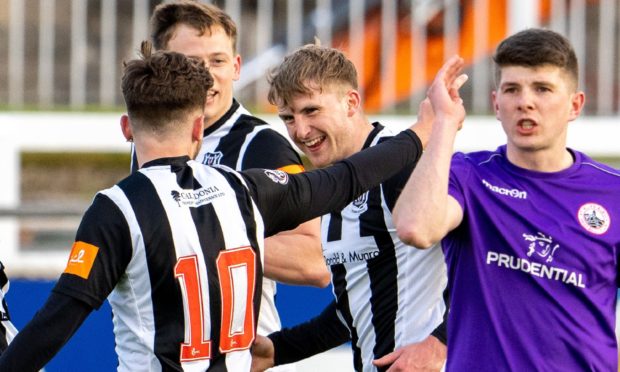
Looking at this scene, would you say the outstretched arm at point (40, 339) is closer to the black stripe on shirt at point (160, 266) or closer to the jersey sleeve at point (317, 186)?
the black stripe on shirt at point (160, 266)

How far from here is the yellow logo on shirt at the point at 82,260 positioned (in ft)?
11.0

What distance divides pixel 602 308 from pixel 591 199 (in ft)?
1.10

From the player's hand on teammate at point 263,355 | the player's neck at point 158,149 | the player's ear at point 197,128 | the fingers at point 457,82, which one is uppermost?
the fingers at point 457,82

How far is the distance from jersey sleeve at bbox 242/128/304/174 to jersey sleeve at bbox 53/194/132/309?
4.11ft

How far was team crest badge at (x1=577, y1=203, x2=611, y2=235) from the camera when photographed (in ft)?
12.4

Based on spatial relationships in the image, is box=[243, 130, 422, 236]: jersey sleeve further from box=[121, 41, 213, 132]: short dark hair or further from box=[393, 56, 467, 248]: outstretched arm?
box=[121, 41, 213, 132]: short dark hair

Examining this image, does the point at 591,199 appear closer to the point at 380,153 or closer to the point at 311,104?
the point at 380,153

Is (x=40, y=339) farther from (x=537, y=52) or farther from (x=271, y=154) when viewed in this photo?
(x=537, y=52)

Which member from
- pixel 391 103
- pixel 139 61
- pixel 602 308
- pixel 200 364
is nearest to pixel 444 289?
pixel 602 308

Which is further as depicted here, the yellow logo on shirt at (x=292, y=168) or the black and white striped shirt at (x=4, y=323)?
the yellow logo on shirt at (x=292, y=168)

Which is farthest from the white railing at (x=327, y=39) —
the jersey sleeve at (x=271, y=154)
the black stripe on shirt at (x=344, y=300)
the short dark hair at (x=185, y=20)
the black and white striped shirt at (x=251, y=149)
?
the black stripe on shirt at (x=344, y=300)

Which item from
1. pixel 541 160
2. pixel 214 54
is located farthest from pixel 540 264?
pixel 214 54

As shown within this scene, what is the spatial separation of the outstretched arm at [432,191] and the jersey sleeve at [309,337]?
1095 mm

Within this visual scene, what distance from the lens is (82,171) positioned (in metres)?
9.16
